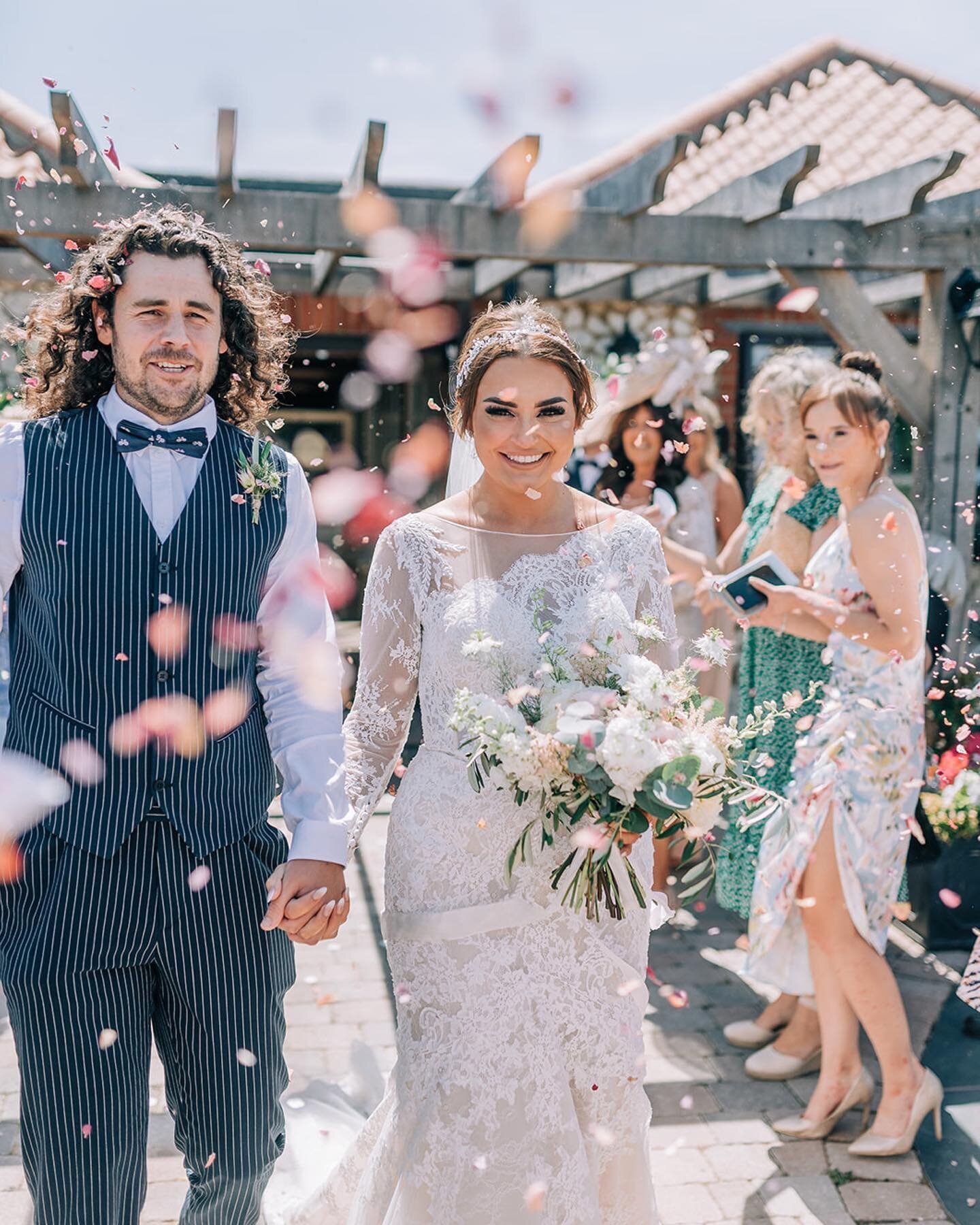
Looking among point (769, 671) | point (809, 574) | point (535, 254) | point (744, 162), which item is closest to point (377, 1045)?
point (769, 671)

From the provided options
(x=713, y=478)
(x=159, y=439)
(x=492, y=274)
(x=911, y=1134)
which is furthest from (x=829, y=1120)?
(x=492, y=274)

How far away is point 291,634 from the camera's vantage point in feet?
7.50

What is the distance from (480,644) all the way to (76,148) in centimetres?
338

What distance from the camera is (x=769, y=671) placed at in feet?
13.1

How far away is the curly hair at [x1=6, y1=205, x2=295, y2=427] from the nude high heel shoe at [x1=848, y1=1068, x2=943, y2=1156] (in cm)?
239

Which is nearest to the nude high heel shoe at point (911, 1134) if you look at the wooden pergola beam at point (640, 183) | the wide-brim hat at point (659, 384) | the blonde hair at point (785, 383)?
the blonde hair at point (785, 383)

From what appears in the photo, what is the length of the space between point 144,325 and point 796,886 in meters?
2.27

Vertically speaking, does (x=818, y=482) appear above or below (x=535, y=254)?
below

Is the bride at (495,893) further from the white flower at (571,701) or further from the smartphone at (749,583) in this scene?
the smartphone at (749,583)

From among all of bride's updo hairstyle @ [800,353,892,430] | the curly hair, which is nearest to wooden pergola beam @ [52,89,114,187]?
the curly hair

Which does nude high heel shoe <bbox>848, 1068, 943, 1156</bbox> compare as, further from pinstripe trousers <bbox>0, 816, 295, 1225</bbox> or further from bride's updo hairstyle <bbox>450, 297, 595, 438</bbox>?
bride's updo hairstyle <bbox>450, 297, 595, 438</bbox>

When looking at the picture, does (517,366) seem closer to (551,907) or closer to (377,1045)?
(551,907)

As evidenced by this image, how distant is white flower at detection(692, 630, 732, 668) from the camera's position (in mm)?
2404

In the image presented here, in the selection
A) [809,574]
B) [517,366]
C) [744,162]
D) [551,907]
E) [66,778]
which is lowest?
[551,907]
